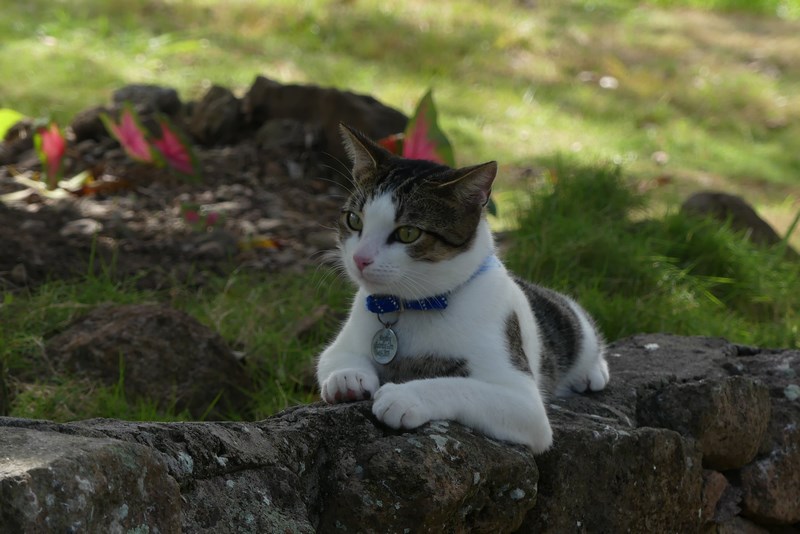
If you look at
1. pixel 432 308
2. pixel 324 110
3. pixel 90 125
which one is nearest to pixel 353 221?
pixel 432 308

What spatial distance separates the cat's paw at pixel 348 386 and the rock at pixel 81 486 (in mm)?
670

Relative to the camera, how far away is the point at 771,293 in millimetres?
4672

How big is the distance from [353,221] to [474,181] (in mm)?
324

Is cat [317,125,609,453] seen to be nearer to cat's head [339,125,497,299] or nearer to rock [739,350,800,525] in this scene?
cat's head [339,125,497,299]

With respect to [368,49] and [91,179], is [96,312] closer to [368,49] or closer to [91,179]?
[91,179]

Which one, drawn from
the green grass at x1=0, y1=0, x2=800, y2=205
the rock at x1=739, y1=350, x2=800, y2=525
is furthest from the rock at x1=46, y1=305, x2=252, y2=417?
the green grass at x1=0, y1=0, x2=800, y2=205

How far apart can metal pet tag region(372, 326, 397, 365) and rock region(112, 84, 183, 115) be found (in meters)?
3.77

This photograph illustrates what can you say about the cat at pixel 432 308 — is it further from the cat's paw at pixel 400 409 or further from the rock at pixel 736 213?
the rock at pixel 736 213

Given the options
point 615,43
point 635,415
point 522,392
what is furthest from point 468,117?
point 522,392

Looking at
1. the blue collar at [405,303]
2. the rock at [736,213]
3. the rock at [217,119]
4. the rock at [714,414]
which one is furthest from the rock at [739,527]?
the rock at [217,119]

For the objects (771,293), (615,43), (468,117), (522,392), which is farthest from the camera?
(615,43)

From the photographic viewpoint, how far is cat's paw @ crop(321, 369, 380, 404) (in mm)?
2293

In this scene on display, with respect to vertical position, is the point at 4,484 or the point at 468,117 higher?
the point at 4,484

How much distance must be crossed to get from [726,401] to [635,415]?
27 centimetres
